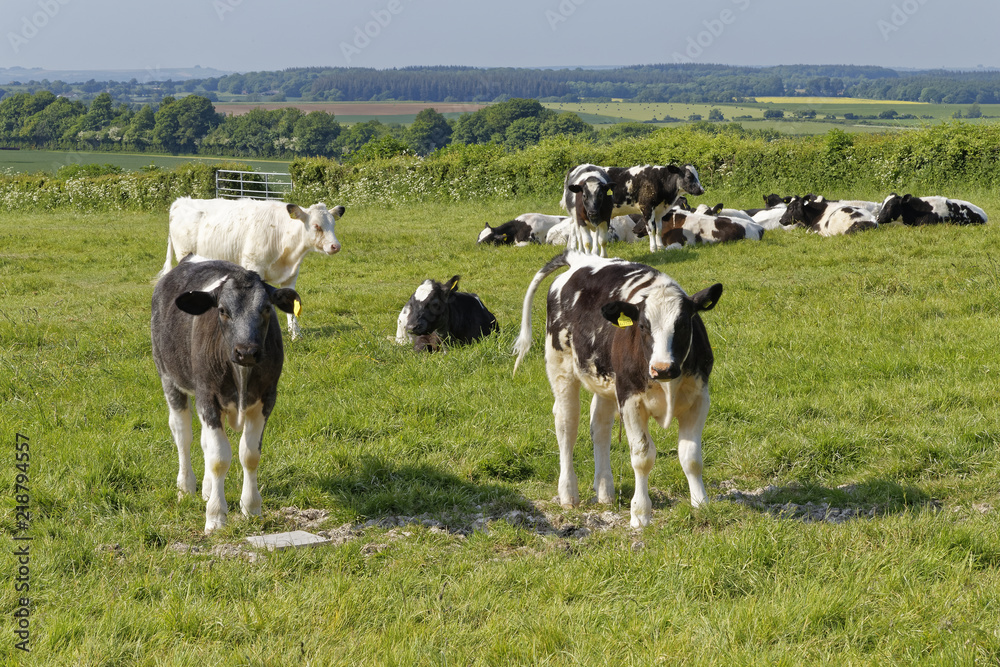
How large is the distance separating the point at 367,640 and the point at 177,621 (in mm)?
958

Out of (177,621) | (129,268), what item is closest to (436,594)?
(177,621)

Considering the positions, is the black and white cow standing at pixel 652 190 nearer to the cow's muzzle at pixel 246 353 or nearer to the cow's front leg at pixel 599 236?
the cow's front leg at pixel 599 236

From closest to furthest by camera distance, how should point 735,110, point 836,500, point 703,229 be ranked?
point 836,500
point 703,229
point 735,110

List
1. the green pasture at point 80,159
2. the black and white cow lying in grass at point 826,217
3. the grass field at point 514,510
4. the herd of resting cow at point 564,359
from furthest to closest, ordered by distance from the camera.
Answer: the green pasture at point 80,159
the black and white cow lying in grass at point 826,217
the herd of resting cow at point 564,359
the grass field at point 514,510

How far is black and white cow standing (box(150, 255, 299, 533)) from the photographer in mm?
5395

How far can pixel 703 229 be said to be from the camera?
1856cm

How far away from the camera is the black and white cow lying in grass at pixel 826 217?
1803 cm

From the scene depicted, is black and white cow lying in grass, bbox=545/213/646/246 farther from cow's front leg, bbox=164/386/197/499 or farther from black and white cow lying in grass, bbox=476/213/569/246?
cow's front leg, bbox=164/386/197/499

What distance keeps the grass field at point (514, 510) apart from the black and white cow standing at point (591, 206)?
534 cm

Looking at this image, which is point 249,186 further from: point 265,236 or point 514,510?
point 514,510

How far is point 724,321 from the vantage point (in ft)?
35.5

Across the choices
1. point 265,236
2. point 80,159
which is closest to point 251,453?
point 265,236

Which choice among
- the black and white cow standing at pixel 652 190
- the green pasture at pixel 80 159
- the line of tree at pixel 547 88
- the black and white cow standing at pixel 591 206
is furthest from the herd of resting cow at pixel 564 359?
the line of tree at pixel 547 88

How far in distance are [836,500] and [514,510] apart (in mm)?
2185
